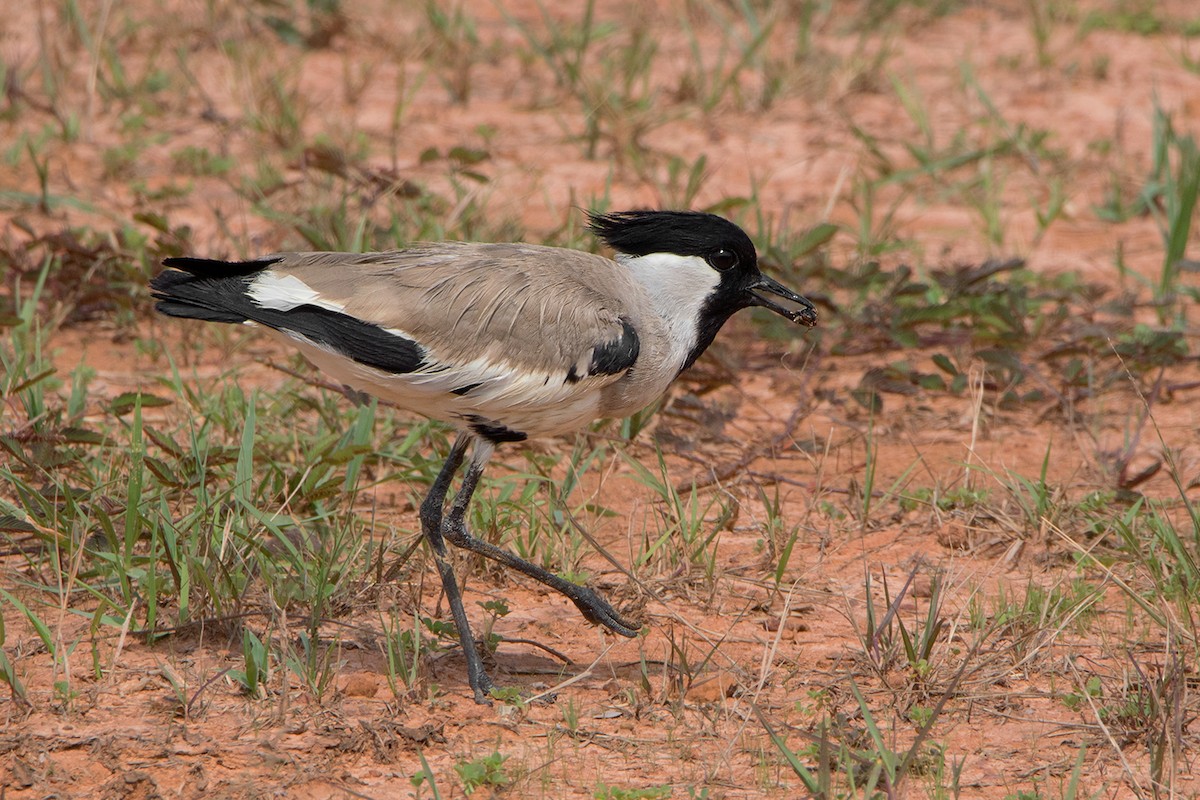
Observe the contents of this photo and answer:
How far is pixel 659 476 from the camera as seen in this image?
496 cm

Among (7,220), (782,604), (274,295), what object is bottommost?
(782,604)

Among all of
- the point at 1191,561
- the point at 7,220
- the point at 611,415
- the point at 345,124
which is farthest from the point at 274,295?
the point at 345,124

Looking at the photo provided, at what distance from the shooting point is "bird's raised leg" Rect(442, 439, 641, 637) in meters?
3.96

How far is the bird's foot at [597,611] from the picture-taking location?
3.97 meters

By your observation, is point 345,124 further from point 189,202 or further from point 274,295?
point 274,295

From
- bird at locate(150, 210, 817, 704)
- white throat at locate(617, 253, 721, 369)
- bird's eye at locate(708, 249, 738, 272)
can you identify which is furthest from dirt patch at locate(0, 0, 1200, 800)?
bird's eye at locate(708, 249, 738, 272)

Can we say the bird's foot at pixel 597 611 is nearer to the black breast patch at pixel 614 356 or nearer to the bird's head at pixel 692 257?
the black breast patch at pixel 614 356

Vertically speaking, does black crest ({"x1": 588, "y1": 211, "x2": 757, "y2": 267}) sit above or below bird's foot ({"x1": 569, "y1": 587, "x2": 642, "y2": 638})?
above

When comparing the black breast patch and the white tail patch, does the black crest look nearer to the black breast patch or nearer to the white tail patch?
the black breast patch

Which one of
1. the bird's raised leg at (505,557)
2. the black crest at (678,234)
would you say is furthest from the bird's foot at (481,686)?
the black crest at (678,234)

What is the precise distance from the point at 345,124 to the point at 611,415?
434 cm

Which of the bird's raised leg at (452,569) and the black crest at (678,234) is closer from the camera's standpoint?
the bird's raised leg at (452,569)

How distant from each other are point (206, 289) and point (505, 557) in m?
1.07

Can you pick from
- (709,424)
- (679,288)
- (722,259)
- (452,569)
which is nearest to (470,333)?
(452,569)
